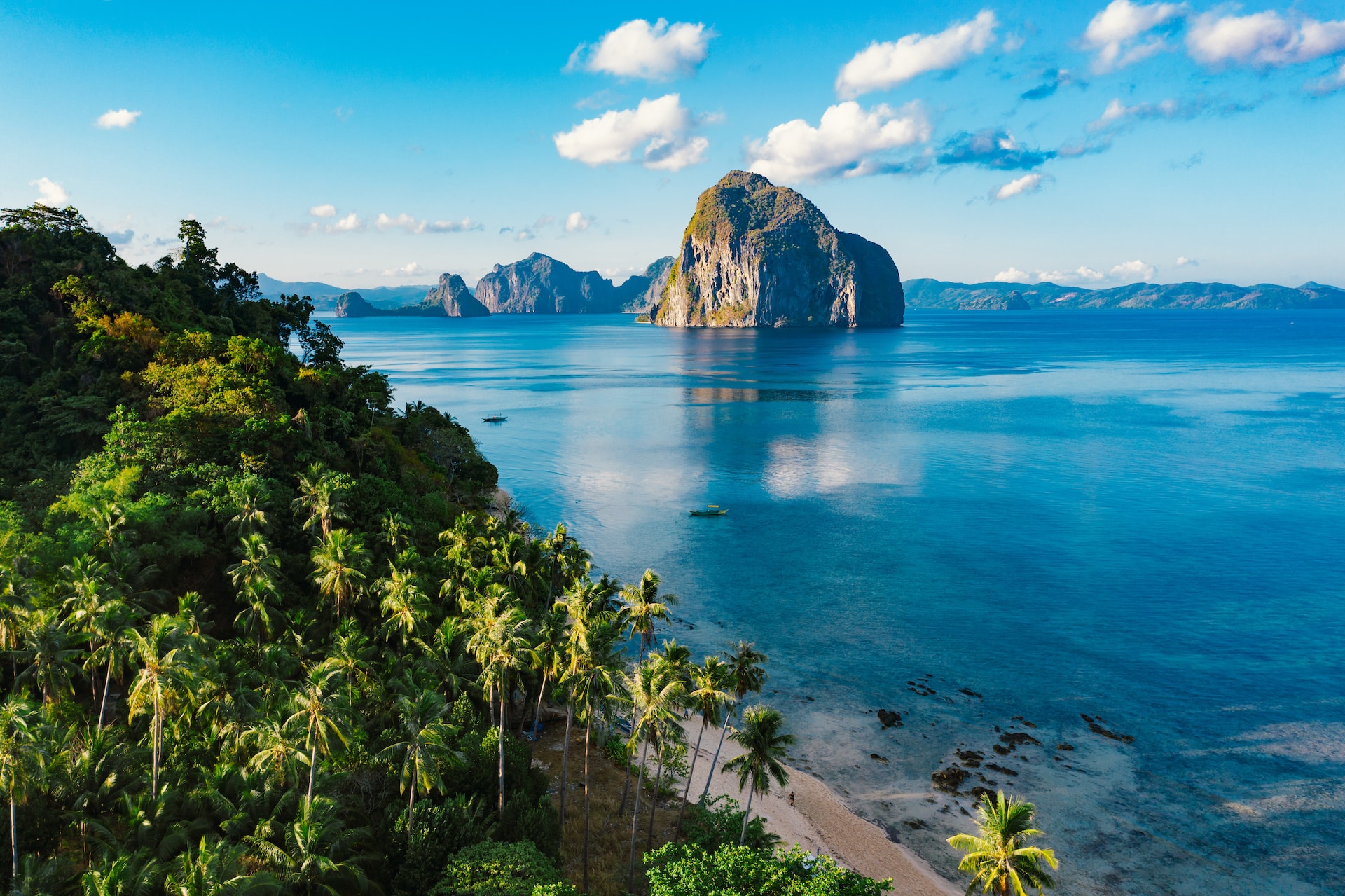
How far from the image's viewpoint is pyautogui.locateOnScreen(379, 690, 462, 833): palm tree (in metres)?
31.1

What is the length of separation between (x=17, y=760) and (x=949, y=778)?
45029mm

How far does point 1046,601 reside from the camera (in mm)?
66812

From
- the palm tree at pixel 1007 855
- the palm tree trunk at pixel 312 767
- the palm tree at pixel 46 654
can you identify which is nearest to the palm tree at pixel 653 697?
the palm tree at pixel 1007 855

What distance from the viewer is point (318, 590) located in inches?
1914

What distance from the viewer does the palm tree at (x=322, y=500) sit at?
4972 centimetres

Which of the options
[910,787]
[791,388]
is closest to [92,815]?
[910,787]

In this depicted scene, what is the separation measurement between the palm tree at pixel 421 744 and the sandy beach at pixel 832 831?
17464 mm

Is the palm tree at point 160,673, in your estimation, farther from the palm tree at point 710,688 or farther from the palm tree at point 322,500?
the palm tree at point 710,688

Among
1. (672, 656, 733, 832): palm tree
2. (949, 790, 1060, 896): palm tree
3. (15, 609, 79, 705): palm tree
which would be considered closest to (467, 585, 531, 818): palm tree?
(672, 656, 733, 832): palm tree

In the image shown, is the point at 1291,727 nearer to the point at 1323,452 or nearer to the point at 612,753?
the point at 612,753

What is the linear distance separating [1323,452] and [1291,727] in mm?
92140

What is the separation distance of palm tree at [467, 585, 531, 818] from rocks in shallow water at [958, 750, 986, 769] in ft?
93.8

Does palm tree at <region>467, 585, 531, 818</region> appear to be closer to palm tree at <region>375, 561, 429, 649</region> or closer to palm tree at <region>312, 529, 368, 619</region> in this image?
palm tree at <region>375, 561, 429, 649</region>

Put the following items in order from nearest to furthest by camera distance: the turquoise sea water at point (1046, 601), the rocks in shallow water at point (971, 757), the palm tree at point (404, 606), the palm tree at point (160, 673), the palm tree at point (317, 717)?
the palm tree at point (317, 717) < the palm tree at point (160, 673) < the turquoise sea water at point (1046, 601) < the palm tree at point (404, 606) < the rocks in shallow water at point (971, 757)
